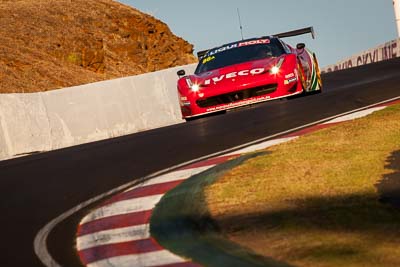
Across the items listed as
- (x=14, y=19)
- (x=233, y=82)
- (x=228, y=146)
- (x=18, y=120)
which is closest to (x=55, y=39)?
(x=14, y=19)

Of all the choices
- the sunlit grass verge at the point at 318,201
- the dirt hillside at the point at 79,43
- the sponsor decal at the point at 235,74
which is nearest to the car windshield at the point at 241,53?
the sponsor decal at the point at 235,74

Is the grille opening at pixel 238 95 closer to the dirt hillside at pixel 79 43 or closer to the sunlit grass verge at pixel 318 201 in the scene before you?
the sunlit grass verge at pixel 318 201

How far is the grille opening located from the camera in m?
14.6

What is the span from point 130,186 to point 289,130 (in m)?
3.42

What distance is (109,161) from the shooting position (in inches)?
449

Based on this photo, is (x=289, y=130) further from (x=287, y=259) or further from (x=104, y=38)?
(x=104, y=38)

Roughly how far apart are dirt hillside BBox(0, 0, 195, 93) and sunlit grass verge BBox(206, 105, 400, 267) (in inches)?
1021

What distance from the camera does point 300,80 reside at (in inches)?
583

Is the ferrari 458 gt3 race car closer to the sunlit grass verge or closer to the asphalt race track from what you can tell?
the asphalt race track

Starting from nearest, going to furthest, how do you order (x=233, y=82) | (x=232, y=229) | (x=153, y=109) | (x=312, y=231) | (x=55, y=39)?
1. (x=312, y=231)
2. (x=232, y=229)
3. (x=233, y=82)
4. (x=153, y=109)
5. (x=55, y=39)

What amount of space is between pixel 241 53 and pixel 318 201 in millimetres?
8566

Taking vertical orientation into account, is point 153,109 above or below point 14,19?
below

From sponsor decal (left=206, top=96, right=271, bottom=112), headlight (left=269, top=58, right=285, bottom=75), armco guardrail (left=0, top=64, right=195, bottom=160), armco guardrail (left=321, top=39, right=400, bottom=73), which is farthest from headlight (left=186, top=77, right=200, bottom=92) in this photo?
armco guardrail (left=321, top=39, right=400, bottom=73)

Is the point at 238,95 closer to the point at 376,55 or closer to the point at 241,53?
the point at 241,53
